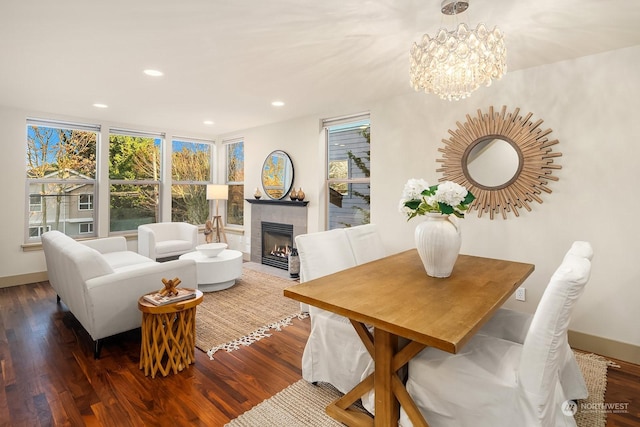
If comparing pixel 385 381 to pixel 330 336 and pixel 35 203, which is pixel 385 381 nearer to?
pixel 330 336

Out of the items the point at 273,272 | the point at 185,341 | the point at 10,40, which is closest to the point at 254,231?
the point at 273,272

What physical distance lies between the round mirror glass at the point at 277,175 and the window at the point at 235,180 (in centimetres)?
89

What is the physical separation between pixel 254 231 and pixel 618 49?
491 centimetres

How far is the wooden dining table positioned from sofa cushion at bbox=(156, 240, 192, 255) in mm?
3784

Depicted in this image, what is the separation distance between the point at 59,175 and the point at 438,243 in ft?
17.8

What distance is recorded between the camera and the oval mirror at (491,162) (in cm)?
291

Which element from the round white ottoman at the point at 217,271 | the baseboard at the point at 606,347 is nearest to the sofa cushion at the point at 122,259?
the round white ottoman at the point at 217,271

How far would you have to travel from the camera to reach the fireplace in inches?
200

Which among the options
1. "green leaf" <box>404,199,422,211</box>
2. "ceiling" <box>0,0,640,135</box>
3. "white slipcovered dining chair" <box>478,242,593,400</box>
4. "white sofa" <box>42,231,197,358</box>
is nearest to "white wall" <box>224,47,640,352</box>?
"ceiling" <box>0,0,640,135</box>

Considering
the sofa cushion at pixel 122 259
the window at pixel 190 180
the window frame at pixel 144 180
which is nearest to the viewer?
the sofa cushion at pixel 122 259

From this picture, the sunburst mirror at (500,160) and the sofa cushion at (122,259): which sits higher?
the sunburst mirror at (500,160)

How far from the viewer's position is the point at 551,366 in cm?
130

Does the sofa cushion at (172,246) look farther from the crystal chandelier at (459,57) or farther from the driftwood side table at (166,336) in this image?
the crystal chandelier at (459,57)

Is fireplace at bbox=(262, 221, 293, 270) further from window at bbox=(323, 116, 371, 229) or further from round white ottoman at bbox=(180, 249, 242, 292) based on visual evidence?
round white ottoman at bbox=(180, 249, 242, 292)
